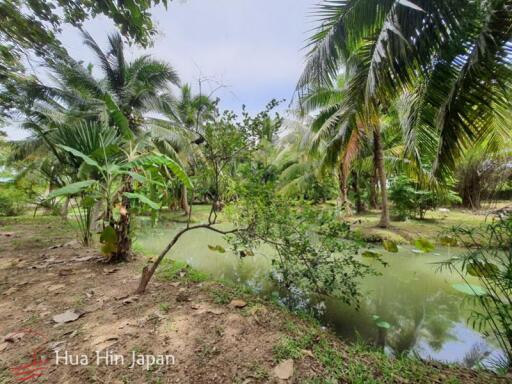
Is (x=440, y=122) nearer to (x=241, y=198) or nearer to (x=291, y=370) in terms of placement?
(x=241, y=198)

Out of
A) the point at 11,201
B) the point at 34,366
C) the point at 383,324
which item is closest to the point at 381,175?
the point at 383,324

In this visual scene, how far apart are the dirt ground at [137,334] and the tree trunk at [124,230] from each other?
507mm

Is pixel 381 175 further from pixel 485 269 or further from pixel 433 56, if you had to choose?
pixel 485 269

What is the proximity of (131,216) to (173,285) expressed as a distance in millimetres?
1357

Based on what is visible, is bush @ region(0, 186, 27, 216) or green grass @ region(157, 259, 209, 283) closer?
green grass @ region(157, 259, 209, 283)

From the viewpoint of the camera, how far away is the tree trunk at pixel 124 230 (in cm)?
336

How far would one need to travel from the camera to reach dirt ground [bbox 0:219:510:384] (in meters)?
1.61

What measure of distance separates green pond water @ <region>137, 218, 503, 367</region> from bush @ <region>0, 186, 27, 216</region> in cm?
923

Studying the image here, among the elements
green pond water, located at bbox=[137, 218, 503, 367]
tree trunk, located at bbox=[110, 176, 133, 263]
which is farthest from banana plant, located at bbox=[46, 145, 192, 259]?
green pond water, located at bbox=[137, 218, 503, 367]

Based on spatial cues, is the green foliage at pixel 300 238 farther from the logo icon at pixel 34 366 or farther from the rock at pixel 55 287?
the rock at pixel 55 287

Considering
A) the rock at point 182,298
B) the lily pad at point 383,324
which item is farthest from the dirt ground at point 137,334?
the lily pad at point 383,324

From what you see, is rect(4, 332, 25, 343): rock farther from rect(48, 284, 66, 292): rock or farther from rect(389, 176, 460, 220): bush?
rect(389, 176, 460, 220): bush

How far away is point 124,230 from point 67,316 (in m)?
1.54

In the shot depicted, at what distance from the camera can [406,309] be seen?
3.15 meters
